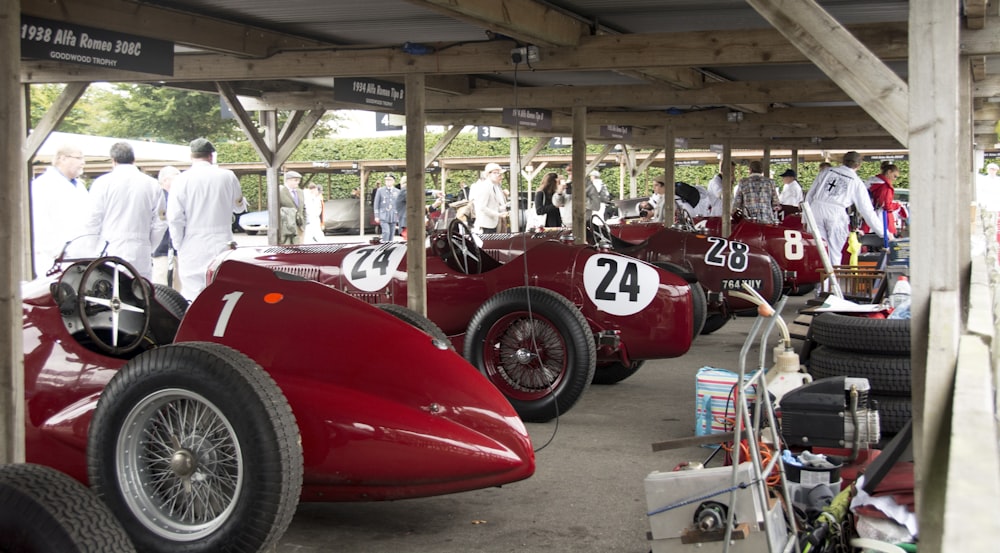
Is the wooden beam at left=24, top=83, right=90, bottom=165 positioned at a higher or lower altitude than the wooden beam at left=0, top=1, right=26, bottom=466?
higher

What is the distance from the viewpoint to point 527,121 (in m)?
13.3

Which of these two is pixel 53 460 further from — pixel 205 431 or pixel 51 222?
pixel 51 222

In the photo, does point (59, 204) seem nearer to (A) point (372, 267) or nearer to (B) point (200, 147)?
(B) point (200, 147)

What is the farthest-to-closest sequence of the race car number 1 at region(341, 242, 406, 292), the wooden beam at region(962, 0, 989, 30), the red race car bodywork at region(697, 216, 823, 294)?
the red race car bodywork at region(697, 216, 823, 294)
the race car number 1 at region(341, 242, 406, 292)
the wooden beam at region(962, 0, 989, 30)

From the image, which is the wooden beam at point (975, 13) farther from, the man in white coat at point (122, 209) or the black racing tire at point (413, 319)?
the man in white coat at point (122, 209)

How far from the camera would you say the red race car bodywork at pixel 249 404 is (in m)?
3.70

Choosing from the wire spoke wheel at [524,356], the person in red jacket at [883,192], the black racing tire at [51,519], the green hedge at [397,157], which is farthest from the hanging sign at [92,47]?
the green hedge at [397,157]

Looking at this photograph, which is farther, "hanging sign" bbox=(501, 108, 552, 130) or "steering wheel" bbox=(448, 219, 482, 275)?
"hanging sign" bbox=(501, 108, 552, 130)

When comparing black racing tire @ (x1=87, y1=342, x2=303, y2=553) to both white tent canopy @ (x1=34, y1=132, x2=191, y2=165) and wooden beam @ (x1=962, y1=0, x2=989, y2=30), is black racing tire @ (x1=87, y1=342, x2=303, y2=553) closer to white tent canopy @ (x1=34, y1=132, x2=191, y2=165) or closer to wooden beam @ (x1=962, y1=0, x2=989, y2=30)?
wooden beam @ (x1=962, y1=0, x2=989, y2=30)

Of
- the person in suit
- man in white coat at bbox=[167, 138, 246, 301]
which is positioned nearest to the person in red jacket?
man in white coat at bbox=[167, 138, 246, 301]

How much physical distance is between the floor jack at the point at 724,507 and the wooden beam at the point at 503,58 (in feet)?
16.4

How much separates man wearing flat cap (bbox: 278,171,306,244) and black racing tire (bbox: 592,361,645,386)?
700 cm

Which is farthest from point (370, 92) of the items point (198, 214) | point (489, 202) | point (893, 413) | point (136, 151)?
point (136, 151)

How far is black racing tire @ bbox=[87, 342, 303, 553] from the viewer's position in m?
3.62
